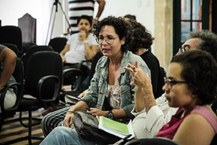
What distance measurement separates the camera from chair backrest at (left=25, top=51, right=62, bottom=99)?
136 inches

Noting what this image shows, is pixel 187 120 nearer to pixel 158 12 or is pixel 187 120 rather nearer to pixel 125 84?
pixel 125 84

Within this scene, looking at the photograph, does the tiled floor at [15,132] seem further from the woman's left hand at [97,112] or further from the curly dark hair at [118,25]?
the curly dark hair at [118,25]

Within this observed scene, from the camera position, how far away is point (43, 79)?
338 cm

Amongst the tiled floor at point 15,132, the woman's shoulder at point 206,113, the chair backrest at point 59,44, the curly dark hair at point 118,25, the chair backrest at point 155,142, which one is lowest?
the tiled floor at point 15,132

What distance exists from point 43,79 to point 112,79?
1.06 m

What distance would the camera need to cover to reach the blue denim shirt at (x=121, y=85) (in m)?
2.40

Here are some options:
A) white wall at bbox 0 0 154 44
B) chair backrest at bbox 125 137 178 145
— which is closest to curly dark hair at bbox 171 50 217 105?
chair backrest at bbox 125 137 178 145

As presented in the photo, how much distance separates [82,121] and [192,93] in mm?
726

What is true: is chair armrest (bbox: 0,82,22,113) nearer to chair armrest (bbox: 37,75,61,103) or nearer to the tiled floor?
chair armrest (bbox: 37,75,61,103)

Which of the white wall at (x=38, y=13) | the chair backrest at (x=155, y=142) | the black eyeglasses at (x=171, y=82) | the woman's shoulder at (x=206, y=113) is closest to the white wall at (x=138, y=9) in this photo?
the white wall at (x=38, y=13)

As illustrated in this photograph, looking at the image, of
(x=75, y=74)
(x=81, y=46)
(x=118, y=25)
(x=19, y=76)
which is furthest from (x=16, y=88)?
(x=81, y=46)

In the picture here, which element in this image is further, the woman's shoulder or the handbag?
the handbag

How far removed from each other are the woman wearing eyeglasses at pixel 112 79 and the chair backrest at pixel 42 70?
0.95 metres

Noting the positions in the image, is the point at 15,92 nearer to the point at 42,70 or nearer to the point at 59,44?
the point at 42,70
